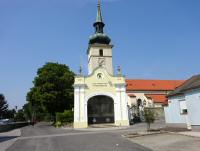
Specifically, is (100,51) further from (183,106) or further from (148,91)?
(183,106)

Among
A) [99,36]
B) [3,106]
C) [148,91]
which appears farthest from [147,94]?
[3,106]

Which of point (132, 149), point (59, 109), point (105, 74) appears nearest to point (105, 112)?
point (105, 74)

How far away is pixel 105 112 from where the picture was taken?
43.2 meters

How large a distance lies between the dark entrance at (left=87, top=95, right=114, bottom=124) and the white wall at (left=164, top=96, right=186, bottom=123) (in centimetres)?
1924

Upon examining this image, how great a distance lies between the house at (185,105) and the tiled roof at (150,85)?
4122cm

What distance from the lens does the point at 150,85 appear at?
68.1 metres

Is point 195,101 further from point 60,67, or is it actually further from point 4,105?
point 4,105

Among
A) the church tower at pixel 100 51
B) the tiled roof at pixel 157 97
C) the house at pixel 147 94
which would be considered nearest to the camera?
the church tower at pixel 100 51

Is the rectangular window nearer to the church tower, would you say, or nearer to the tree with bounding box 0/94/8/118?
the church tower

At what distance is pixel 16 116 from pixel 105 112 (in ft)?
224

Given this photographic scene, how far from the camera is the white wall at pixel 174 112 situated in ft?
71.9

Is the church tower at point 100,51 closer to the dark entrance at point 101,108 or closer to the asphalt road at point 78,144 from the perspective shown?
the dark entrance at point 101,108

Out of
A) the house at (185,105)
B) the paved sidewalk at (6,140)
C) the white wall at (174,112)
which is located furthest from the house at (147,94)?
the paved sidewalk at (6,140)

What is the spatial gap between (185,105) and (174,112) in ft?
6.48
